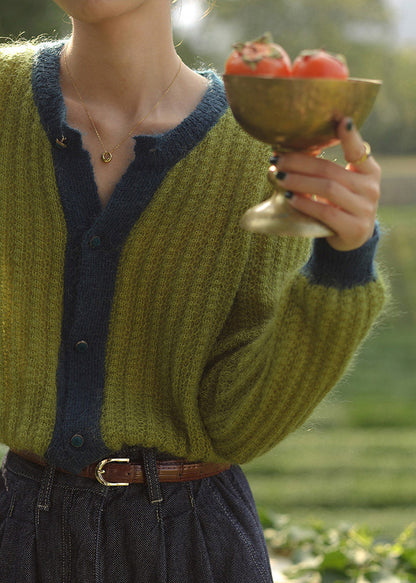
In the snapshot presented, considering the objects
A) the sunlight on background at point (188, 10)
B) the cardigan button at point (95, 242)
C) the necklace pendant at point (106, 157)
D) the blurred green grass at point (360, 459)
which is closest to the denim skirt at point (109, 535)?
the cardigan button at point (95, 242)

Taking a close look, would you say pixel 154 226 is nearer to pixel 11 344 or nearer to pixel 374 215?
pixel 11 344

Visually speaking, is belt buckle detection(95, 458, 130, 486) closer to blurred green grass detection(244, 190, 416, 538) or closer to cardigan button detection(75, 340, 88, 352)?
cardigan button detection(75, 340, 88, 352)

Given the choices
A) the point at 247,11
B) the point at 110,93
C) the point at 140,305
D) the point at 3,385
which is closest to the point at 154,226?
the point at 140,305

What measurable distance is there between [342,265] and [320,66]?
0.26m

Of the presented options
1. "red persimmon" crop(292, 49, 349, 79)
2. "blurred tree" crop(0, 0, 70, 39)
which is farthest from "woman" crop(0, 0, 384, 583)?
"blurred tree" crop(0, 0, 70, 39)

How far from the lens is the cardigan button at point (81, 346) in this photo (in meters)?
1.32

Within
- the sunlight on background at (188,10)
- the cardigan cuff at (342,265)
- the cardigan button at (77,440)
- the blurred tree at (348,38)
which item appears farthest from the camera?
the blurred tree at (348,38)

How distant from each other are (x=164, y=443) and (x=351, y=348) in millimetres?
343

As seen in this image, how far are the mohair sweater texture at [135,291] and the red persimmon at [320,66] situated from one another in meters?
0.40

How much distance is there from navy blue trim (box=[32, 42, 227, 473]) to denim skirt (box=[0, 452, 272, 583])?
0.23ft

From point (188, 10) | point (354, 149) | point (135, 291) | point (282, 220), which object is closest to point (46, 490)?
point (135, 291)

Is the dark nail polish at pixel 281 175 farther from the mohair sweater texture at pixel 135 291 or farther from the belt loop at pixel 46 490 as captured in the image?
the belt loop at pixel 46 490

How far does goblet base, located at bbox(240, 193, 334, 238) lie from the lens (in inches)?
38.9

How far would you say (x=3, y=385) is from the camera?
1.36 meters
